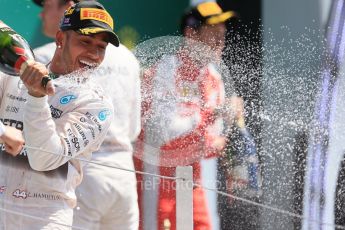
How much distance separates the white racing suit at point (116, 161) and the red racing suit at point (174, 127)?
62mm

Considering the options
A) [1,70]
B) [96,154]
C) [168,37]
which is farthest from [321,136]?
[1,70]

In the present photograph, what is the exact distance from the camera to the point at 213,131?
3.11 m

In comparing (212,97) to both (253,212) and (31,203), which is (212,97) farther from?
(31,203)

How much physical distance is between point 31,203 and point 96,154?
633 millimetres

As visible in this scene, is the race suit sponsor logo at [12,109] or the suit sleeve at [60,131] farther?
the race suit sponsor logo at [12,109]

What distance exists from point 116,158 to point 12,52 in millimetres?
689

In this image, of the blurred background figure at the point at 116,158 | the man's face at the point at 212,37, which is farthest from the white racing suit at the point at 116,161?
the man's face at the point at 212,37

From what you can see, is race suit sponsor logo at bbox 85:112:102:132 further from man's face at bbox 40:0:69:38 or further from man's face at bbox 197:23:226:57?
man's face at bbox 197:23:226:57

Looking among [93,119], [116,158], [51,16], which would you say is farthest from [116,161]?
[93,119]

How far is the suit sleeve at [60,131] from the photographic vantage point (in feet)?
7.09

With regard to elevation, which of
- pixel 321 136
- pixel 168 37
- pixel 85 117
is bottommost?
pixel 85 117

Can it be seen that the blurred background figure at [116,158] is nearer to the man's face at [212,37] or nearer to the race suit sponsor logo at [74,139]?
the man's face at [212,37]

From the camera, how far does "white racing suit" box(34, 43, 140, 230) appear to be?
9.36ft

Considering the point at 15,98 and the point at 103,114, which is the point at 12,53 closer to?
the point at 15,98
